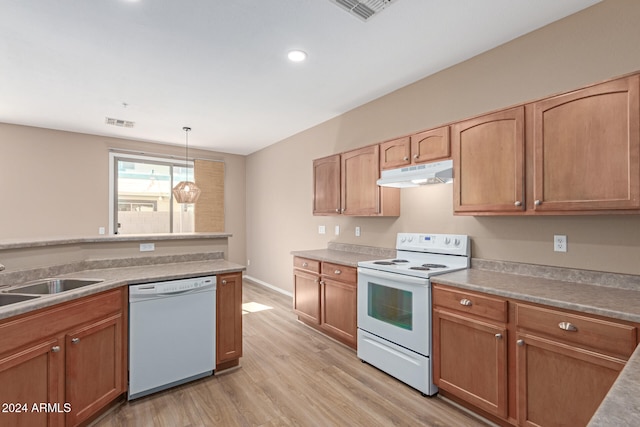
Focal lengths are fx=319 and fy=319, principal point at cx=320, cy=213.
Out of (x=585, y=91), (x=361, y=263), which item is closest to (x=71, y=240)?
(x=361, y=263)

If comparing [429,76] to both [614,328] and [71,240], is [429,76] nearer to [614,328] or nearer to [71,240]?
[614,328]

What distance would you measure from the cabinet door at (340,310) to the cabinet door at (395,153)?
1235mm

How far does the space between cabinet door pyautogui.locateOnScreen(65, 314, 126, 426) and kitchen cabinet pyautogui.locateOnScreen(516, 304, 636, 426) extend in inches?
103

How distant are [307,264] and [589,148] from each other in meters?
2.79

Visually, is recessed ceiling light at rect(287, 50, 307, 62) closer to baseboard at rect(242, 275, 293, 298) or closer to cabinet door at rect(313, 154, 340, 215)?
cabinet door at rect(313, 154, 340, 215)

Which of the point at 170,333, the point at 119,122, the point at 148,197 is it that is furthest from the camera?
the point at 148,197

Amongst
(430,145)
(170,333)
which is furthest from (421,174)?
(170,333)

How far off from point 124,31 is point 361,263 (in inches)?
104

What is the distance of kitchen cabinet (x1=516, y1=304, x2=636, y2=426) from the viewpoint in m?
1.55

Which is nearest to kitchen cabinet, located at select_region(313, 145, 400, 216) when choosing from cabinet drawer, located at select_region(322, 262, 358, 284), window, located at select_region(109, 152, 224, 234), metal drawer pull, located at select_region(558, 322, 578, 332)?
cabinet drawer, located at select_region(322, 262, 358, 284)

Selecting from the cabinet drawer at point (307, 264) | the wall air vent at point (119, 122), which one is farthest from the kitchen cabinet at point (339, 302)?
the wall air vent at point (119, 122)

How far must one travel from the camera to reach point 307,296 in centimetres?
382

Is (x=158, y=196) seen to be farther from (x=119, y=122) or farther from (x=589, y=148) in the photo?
(x=589, y=148)

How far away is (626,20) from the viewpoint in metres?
1.96
